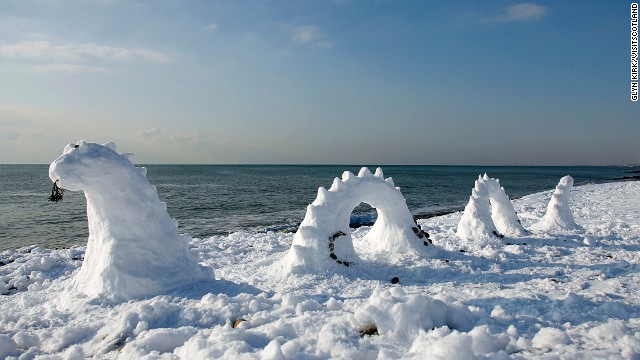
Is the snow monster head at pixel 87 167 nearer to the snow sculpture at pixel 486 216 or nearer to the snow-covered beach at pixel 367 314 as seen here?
the snow-covered beach at pixel 367 314

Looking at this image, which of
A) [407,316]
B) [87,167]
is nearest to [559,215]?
[407,316]

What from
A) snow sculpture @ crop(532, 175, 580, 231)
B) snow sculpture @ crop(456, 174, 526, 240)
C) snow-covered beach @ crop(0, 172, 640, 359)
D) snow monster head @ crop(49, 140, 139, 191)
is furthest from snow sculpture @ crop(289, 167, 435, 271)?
snow sculpture @ crop(532, 175, 580, 231)

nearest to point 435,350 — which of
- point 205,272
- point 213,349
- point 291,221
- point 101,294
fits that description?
point 213,349

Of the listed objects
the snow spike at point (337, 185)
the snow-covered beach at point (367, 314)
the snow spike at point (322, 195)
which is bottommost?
the snow-covered beach at point (367, 314)

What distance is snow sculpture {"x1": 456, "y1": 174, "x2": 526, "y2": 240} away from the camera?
43.2 ft

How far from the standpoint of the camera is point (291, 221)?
2747cm

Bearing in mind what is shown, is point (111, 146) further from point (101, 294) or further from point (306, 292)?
point (306, 292)

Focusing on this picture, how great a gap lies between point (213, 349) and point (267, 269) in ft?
17.2

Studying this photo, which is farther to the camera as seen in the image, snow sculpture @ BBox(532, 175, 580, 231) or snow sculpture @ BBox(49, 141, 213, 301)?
snow sculpture @ BBox(532, 175, 580, 231)

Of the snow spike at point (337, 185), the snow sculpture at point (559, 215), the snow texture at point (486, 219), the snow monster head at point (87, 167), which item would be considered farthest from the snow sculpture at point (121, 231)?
the snow sculpture at point (559, 215)

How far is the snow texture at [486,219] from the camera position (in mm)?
12961

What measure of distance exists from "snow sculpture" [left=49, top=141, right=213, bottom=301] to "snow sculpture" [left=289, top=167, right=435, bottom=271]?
236 cm

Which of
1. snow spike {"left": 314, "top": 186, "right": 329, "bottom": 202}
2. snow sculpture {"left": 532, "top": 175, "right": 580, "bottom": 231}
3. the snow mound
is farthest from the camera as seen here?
snow sculpture {"left": 532, "top": 175, "right": 580, "bottom": 231}

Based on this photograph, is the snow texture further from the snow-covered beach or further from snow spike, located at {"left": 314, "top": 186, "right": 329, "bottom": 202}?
snow spike, located at {"left": 314, "top": 186, "right": 329, "bottom": 202}
